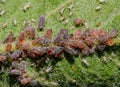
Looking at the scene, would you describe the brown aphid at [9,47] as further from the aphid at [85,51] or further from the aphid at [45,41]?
the aphid at [85,51]

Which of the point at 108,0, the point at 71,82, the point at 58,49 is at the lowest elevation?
the point at 71,82

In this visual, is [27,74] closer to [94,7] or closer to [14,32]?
[14,32]

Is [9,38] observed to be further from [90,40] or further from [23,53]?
[90,40]

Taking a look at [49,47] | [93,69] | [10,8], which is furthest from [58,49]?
[10,8]

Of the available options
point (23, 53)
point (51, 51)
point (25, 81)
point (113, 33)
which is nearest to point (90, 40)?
point (113, 33)

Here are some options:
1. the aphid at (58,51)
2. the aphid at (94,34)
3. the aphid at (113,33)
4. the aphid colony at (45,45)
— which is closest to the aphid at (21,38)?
the aphid colony at (45,45)

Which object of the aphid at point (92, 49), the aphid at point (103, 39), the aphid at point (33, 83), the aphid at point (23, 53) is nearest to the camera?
the aphid at point (103, 39)

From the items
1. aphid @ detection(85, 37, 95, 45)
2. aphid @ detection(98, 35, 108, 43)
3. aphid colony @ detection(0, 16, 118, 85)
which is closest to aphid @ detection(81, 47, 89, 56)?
aphid colony @ detection(0, 16, 118, 85)

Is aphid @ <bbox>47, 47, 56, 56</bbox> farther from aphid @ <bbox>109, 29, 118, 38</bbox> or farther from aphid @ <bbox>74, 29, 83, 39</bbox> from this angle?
aphid @ <bbox>109, 29, 118, 38</bbox>
